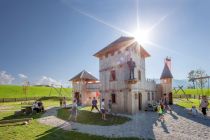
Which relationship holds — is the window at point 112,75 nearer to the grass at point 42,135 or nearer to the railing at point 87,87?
the railing at point 87,87

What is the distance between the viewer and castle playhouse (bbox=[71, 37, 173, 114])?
22.8 metres

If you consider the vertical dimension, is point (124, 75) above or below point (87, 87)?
above

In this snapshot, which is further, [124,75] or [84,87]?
[84,87]

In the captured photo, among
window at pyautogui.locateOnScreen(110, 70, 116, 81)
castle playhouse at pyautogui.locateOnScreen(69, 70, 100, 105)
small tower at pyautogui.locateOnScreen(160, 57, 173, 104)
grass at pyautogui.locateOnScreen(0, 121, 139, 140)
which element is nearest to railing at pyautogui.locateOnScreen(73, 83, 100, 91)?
castle playhouse at pyautogui.locateOnScreen(69, 70, 100, 105)

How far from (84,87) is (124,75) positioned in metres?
13.3

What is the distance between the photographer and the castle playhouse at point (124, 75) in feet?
74.7

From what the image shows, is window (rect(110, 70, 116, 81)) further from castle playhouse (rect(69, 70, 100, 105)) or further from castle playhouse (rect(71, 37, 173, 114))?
castle playhouse (rect(69, 70, 100, 105))

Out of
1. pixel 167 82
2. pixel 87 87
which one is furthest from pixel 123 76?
pixel 167 82

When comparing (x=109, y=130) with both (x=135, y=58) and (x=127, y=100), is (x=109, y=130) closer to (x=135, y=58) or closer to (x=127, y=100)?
(x=127, y=100)

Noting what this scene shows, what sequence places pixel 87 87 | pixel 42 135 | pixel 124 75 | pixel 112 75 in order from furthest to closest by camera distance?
pixel 87 87 → pixel 112 75 → pixel 124 75 → pixel 42 135

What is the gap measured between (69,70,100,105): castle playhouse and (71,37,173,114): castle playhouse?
8.02 meters

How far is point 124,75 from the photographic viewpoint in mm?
23297

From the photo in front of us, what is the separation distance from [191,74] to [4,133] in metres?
110

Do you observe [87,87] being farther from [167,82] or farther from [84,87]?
[167,82]
